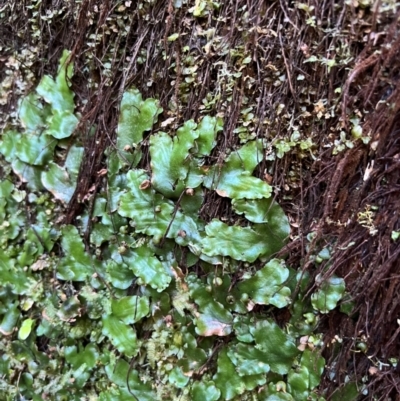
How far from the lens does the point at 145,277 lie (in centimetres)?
139

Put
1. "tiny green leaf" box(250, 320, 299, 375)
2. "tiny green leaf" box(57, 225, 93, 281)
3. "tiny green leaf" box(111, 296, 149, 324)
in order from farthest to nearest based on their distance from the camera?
"tiny green leaf" box(57, 225, 93, 281), "tiny green leaf" box(111, 296, 149, 324), "tiny green leaf" box(250, 320, 299, 375)

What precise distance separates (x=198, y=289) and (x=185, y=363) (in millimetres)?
244

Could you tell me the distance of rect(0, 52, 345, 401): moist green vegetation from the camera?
130cm

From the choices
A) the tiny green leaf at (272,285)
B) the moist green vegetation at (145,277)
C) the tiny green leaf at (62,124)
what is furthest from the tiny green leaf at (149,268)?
the tiny green leaf at (62,124)

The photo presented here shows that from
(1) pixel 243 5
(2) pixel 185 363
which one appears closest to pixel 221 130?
(1) pixel 243 5

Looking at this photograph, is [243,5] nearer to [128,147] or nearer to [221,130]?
[221,130]

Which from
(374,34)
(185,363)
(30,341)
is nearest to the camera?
(374,34)

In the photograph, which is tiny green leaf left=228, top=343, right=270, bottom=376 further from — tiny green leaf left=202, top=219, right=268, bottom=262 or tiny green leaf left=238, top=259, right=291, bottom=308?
tiny green leaf left=202, top=219, right=268, bottom=262

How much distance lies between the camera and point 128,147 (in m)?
1.44

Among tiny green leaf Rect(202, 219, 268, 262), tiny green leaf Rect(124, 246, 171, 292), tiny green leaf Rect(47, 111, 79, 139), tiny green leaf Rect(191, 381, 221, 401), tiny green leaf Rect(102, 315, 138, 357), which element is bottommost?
tiny green leaf Rect(191, 381, 221, 401)

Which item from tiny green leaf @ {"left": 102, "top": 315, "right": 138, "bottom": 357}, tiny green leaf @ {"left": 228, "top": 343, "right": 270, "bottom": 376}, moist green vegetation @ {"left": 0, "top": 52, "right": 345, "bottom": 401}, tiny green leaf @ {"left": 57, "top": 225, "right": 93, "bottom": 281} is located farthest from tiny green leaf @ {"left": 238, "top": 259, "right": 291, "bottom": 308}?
tiny green leaf @ {"left": 57, "top": 225, "right": 93, "bottom": 281}

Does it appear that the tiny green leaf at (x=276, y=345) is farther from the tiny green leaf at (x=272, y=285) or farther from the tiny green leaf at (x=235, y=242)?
the tiny green leaf at (x=235, y=242)

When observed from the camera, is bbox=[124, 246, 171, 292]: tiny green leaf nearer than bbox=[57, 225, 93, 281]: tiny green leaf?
Yes

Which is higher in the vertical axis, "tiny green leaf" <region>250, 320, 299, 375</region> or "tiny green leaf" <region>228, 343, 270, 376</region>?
"tiny green leaf" <region>250, 320, 299, 375</region>
